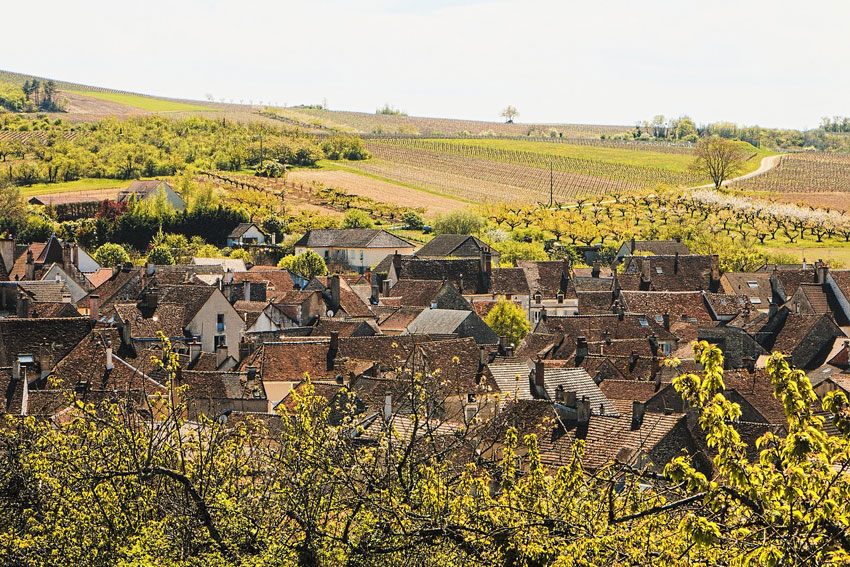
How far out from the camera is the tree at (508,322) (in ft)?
202

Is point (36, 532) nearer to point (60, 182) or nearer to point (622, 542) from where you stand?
point (622, 542)

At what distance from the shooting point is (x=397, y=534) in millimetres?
12773

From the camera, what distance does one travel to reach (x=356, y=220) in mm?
117188

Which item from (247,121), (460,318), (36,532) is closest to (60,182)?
(247,121)

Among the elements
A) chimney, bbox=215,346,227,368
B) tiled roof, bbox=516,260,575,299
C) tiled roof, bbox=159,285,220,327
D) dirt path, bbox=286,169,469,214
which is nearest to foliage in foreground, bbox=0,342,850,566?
chimney, bbox=215,346,227,368

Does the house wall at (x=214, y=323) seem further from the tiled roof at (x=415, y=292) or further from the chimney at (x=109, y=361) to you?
the chimney at (x=109, y=361)

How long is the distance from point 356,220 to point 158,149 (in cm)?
4638

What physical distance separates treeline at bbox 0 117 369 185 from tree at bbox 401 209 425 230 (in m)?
34.8

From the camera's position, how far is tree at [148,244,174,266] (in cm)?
9694

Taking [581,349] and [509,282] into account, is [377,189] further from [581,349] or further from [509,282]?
[581,349]

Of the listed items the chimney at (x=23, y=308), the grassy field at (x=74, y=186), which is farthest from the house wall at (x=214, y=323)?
the grassy field at (x=74, y=186)

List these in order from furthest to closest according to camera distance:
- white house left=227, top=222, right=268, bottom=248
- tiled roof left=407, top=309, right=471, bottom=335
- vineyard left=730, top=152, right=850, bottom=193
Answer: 1. vineyard left=730, top=152, right=850, bottom=193
2. white house left=227, top=222, right=268, bottom=248
3. tiled roof left=407, top=309, right=471, bottom=335

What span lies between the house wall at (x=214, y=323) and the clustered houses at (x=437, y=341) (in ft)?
0.22

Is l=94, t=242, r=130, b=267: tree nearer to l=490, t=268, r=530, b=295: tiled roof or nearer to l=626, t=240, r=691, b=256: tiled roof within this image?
l=490, t=268, r=530, b=295: tiled roof
